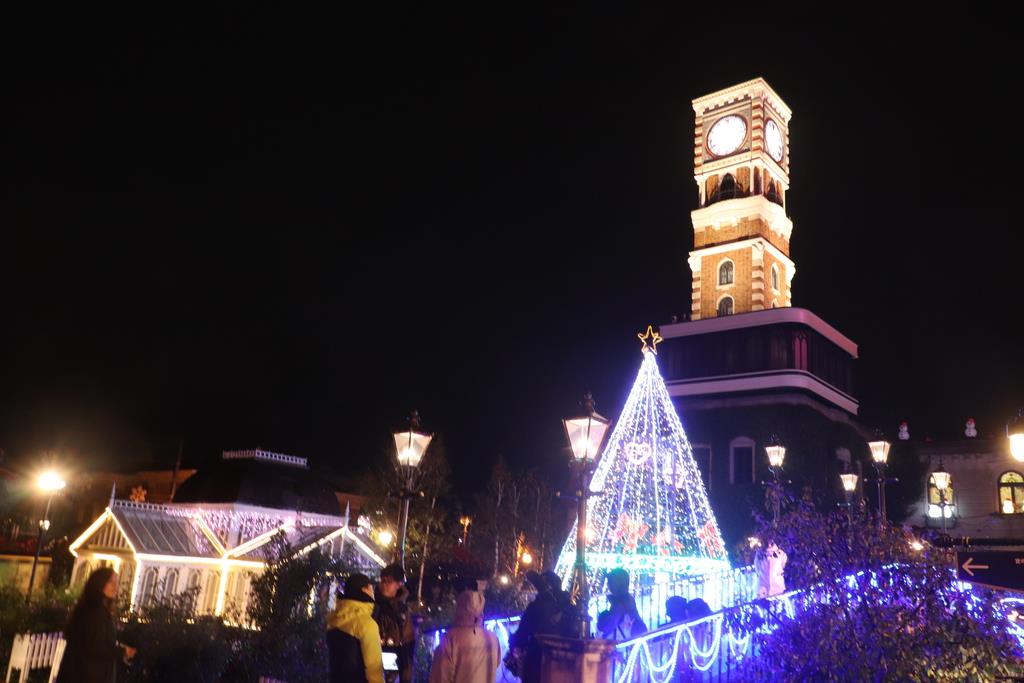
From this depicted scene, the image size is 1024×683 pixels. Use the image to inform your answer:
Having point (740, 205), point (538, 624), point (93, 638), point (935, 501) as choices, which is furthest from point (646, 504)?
point (740, 205)

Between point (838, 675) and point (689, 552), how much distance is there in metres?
21.1

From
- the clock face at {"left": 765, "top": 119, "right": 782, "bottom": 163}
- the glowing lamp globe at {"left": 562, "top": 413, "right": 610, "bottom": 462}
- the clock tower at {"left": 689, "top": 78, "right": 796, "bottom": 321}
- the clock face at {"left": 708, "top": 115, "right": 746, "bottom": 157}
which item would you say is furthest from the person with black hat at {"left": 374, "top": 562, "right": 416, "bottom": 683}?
the clock face at {"left": 765, "top": 119, "right": 782, "bottom": 163}

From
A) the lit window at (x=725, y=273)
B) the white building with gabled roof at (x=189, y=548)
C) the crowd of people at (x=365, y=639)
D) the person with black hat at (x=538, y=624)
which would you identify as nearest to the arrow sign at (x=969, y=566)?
the person with black hat at (x=538, y=624)

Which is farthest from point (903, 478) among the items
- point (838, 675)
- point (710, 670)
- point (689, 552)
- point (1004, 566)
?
point (838, 675)

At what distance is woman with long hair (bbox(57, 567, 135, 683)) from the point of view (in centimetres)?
704

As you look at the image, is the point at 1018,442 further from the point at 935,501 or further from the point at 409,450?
the point at 935,501

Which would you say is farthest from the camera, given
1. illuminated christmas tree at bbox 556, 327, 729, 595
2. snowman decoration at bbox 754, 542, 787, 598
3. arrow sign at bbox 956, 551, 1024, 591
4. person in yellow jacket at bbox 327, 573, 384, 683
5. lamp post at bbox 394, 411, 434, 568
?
arrow sign at bbox 956, 551, 1024, 591

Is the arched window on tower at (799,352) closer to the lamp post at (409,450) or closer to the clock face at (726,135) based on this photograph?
the clock face at (726,135)

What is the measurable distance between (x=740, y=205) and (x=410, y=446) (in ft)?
131

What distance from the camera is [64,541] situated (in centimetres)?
3731

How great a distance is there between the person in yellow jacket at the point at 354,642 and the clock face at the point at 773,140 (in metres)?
49.7

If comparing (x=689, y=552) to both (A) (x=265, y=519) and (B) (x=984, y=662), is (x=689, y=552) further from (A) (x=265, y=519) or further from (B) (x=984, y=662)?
(B) (x=984, y=662)

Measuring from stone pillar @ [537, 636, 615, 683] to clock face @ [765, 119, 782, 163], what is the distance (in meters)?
47.7

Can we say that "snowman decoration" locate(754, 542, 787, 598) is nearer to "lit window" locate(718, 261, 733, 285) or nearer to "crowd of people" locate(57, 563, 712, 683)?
"crowd of people" locate(57, 563, 712, 683)
